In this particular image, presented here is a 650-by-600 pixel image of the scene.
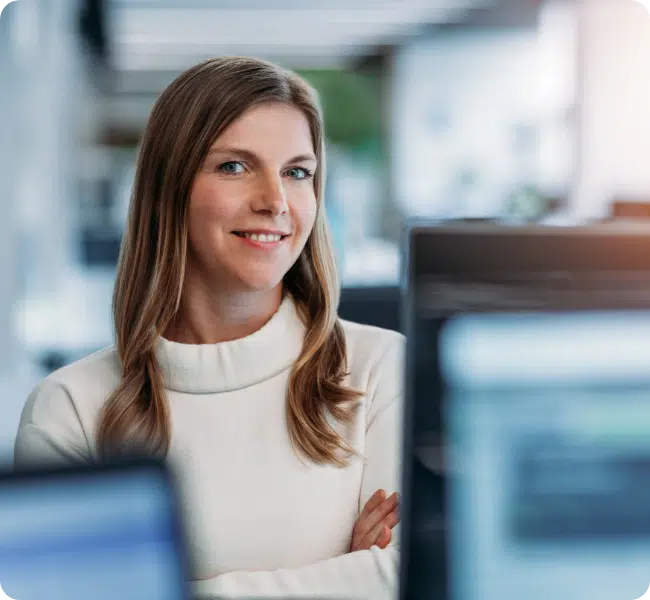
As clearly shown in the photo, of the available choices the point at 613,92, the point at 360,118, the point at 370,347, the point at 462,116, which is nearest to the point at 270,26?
the point at 462,116

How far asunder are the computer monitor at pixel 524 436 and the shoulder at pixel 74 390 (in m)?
0.70

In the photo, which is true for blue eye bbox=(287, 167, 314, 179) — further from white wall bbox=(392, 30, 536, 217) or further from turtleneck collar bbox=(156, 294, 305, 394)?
white wall bbox=(392, 30, 536, 217)

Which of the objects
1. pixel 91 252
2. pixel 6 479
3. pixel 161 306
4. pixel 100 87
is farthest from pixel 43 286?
pixel 100 87

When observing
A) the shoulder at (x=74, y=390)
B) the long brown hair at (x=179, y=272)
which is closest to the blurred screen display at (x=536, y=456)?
the long brown hair at (x=179, y=272)

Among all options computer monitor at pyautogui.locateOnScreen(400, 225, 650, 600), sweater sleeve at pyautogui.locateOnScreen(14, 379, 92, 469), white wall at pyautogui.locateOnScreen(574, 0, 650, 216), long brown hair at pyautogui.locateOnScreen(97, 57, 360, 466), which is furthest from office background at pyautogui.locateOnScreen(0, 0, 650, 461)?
sweater sleeve at pyautogui.locateOnScreen(14, 379, 92, 469)

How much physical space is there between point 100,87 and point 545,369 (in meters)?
14.7

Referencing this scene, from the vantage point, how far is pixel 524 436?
0.52 metres

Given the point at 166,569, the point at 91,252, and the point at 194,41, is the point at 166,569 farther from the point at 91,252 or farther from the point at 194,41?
the point at 194,41

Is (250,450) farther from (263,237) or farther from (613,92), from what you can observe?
(613,92)

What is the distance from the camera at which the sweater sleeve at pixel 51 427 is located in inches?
44.0

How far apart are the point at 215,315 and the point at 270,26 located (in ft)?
28.3

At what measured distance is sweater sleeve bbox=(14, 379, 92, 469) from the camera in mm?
1117

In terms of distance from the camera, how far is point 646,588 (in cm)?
54

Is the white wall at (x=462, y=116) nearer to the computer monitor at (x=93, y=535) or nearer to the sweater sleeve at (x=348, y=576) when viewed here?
the sweater sleeve at (x=348, y=576)
